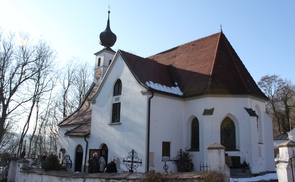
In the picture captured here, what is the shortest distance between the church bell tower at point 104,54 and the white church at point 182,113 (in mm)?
9166

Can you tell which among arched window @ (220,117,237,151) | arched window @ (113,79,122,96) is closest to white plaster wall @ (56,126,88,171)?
arched window @ (113,79,122,96)

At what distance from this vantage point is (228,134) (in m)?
16.5

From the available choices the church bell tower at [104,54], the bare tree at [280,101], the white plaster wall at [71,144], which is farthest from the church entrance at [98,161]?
the bare tree at [280,101]

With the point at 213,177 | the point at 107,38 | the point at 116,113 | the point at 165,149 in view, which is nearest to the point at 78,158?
the point at 116,113

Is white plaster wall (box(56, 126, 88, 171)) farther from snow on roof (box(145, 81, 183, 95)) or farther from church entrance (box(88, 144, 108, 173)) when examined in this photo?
snow on roof (box(145, 81, 183, 95))

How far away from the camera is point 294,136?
111 feet

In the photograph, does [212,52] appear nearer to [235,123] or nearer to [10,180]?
[235,123]

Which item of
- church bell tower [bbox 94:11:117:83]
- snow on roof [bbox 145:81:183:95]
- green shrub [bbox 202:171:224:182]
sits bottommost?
green shrub [bbox 202:171:224:182]

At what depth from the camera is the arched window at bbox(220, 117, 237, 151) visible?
53.6ft

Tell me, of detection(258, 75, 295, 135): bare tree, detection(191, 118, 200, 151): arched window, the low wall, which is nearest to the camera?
the low wall

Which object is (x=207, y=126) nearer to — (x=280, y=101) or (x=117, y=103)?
(x=117, y=103)

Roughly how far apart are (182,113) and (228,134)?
3.19 metres

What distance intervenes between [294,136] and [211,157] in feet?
96.3

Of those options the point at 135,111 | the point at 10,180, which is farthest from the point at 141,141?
the point at 10,180
